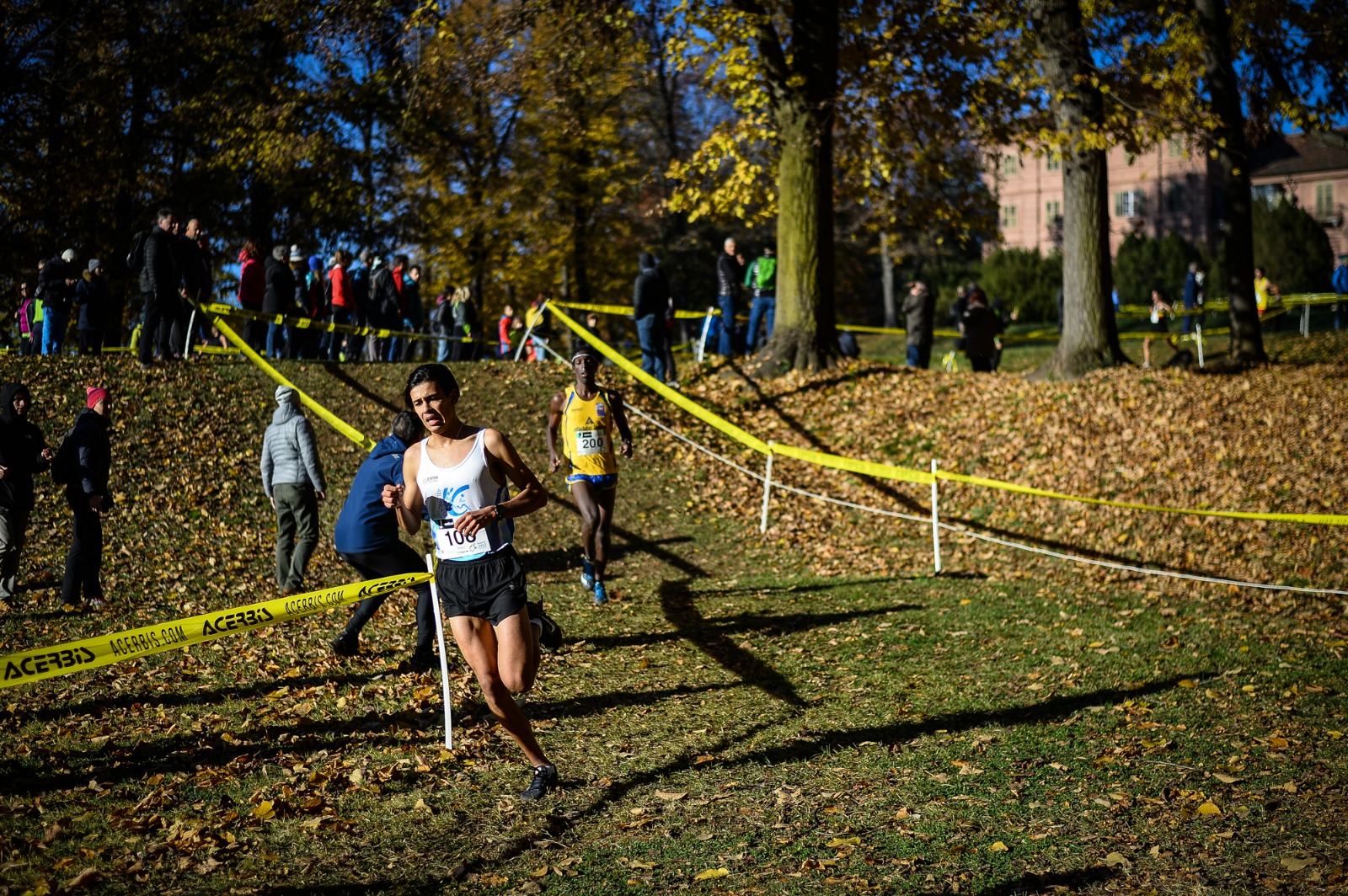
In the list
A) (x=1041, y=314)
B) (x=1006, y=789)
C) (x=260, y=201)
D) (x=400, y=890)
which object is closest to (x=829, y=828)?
(x=1006, y=789)

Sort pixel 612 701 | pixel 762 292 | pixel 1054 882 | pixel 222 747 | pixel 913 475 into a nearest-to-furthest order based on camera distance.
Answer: pixel 1054 882, pixel 222 747, pixel 612 701, pixel 913 475, pixel 762 292

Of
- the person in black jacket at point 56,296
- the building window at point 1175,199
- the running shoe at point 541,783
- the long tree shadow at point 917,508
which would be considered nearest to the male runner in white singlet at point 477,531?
the running shoe at point 541,783

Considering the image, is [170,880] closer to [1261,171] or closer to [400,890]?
[400,890]

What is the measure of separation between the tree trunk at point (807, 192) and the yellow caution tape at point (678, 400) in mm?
2680

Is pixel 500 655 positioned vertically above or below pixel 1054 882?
above

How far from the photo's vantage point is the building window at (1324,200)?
65125mm

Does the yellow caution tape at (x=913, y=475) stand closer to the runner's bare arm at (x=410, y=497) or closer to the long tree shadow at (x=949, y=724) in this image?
the long tree shadow at (x=949, y=724)

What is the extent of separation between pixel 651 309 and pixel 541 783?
12163mm

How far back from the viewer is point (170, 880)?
5.08m

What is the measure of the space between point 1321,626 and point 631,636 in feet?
20.5

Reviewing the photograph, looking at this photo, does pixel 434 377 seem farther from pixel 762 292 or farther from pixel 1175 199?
pixel 1175 199

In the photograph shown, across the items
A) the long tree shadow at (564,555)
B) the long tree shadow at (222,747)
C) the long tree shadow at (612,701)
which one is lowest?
the long tree shadow at (612,701)

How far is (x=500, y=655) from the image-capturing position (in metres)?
5.88

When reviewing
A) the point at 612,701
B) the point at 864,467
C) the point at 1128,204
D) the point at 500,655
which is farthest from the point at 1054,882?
the point at 1128,204
